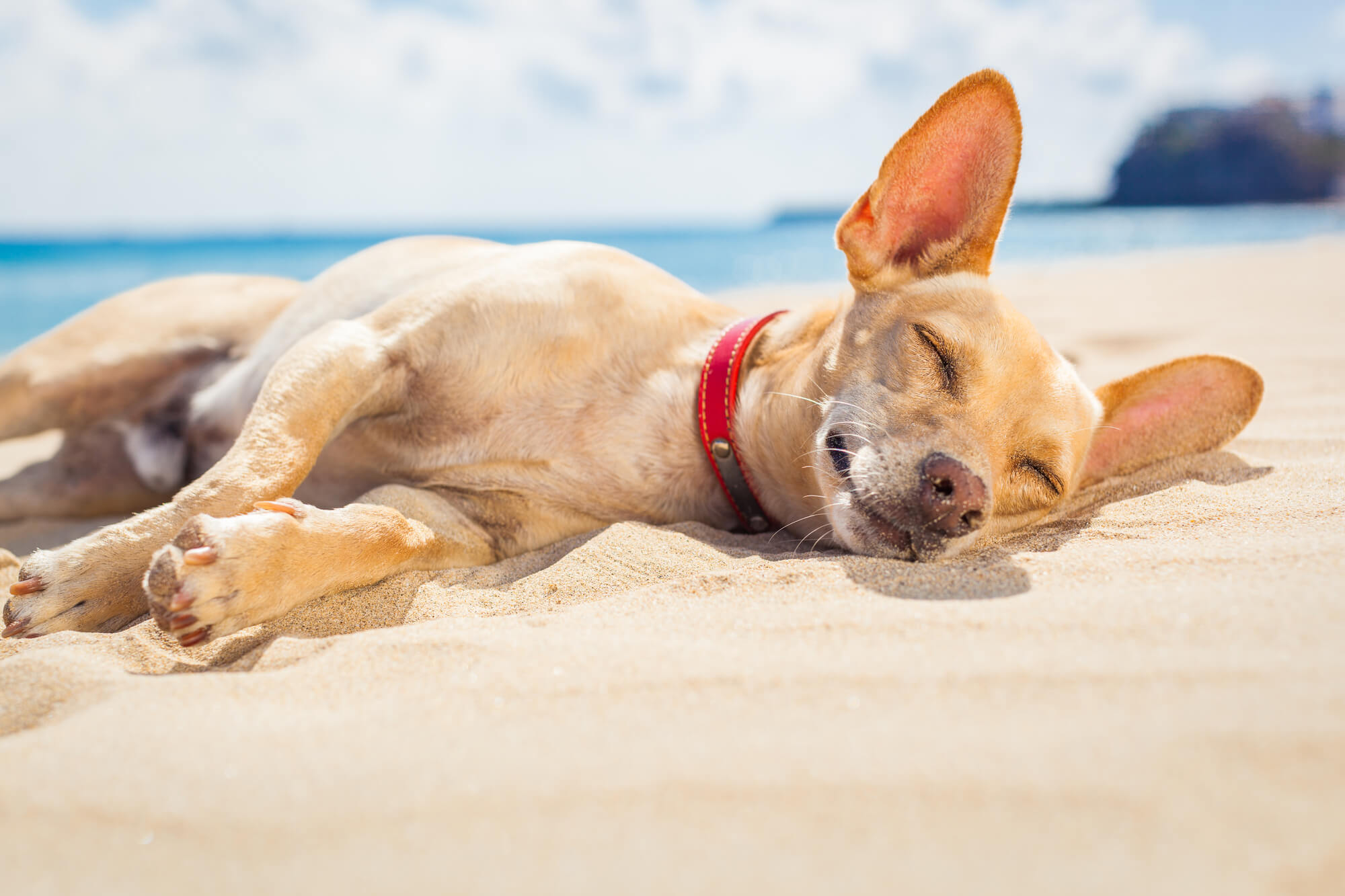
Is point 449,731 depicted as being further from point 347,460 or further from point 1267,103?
point 1267,103

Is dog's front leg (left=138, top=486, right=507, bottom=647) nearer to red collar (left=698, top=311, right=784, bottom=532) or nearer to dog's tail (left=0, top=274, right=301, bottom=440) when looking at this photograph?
red collar (left=698, top=311, right=784, bottom=532)

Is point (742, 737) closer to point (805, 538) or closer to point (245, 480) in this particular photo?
point (805, 538)

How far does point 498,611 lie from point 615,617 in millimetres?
405

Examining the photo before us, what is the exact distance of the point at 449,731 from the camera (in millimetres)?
1380

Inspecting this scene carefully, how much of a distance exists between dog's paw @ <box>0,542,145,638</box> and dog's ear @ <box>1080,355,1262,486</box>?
10.1 feet

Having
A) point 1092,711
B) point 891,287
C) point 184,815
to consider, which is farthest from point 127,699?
point 891,287

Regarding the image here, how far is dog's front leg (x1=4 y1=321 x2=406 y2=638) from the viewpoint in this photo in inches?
88.5

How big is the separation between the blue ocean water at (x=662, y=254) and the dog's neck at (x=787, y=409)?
338 inches

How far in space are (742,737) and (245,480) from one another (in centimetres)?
178

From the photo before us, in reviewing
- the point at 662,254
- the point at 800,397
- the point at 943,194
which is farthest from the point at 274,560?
the point at 662,254

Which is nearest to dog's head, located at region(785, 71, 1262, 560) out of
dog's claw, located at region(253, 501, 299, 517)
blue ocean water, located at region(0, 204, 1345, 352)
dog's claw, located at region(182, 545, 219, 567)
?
dog's claw, located at region(253, 501, 299, 517)

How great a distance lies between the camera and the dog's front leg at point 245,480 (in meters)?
2.25

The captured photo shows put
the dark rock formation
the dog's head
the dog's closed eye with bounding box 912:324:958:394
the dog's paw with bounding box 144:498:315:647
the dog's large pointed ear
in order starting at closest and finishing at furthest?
the dog's paw with bounding box 144:498:315:647 < the dog's head < the dog's closed eye with bounding box 912:324:958:394 < the dog's large pointed ear < the dark rock formation

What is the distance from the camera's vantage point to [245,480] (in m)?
2.46
